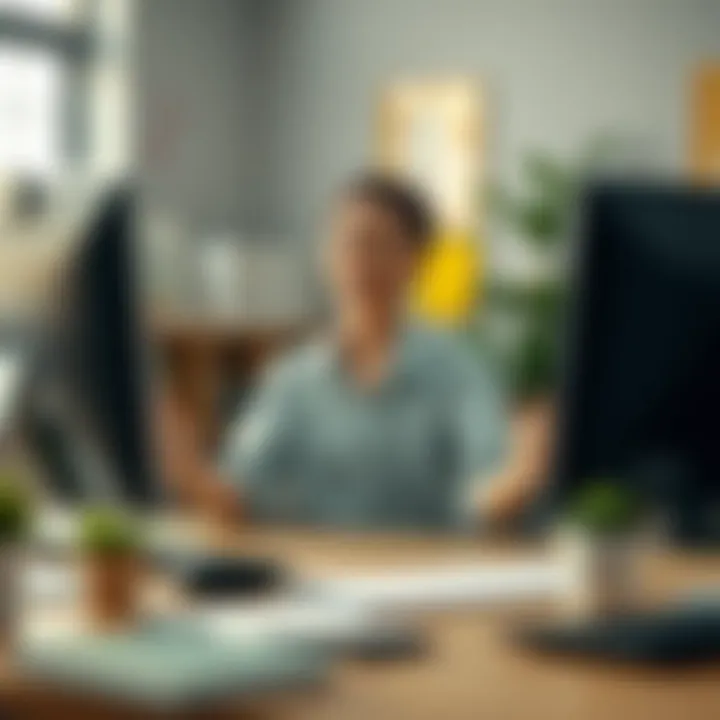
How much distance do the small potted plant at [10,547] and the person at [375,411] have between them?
2.73ft

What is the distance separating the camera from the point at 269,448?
2535 mm

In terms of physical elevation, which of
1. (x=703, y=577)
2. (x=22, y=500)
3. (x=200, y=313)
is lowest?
(x=200, y=313)

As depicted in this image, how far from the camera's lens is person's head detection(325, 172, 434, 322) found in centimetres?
272

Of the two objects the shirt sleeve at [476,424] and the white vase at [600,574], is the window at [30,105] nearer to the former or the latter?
the shirt sleeve at [476,424]

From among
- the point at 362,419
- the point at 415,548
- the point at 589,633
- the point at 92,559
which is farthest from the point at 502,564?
the point at 362,419

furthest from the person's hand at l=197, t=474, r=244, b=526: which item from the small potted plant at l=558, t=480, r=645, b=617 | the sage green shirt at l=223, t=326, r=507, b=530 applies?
the small potted plant at l=558, t=480, r=645, b=617

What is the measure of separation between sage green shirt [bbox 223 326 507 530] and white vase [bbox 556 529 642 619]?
0.73 meters

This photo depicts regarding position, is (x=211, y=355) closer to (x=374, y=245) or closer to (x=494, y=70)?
(x=494, y=70)

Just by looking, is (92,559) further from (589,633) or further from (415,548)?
(415,548)

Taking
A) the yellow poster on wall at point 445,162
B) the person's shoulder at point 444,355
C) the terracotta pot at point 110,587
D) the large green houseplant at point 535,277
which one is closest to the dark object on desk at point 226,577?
the terracotta pot at point 110,587

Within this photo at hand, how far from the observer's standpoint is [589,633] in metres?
1.48

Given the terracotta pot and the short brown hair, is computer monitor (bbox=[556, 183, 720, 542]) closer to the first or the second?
the terracotta pot

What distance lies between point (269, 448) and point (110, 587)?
3.35ft

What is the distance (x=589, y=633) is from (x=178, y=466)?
31.0 inches
